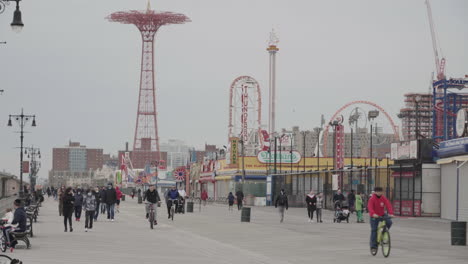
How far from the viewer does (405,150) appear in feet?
171

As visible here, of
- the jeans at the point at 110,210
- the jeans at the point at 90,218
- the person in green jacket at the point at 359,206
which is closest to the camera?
the jeans at the point at 90,218

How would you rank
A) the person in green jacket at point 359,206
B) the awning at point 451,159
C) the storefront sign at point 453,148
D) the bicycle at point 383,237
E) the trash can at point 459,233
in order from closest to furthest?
the bicycle at point 383,237 → the trash can at point 459,233 → the person in green jacket at point 359,206 → the awning at point 451,159 → the storefront sign at point 453,148

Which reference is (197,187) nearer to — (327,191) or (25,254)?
(327,191)

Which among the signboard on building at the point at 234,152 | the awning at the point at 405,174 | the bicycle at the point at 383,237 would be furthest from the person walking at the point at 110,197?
the signboard on building at the point at 234,152

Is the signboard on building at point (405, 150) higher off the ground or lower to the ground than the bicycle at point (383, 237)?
higher

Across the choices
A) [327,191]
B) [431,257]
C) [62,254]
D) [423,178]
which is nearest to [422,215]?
[423,178]

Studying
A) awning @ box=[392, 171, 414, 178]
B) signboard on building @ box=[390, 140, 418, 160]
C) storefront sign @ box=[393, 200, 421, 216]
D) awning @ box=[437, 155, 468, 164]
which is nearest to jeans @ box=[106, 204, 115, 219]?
awning @ box=[437, 155, 468, 164]

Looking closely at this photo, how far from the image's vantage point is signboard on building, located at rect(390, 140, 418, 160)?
1964 inches

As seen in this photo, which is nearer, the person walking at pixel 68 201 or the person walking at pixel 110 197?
the person walking at pixel 68 201

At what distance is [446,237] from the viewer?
94.6ft

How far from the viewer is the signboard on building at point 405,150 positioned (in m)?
49.9

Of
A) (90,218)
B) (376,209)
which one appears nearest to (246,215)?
(90,218)

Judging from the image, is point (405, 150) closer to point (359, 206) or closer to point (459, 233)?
point (359, 206)

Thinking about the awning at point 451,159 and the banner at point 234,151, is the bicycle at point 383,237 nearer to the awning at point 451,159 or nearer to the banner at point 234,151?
the awning at point 451,159
